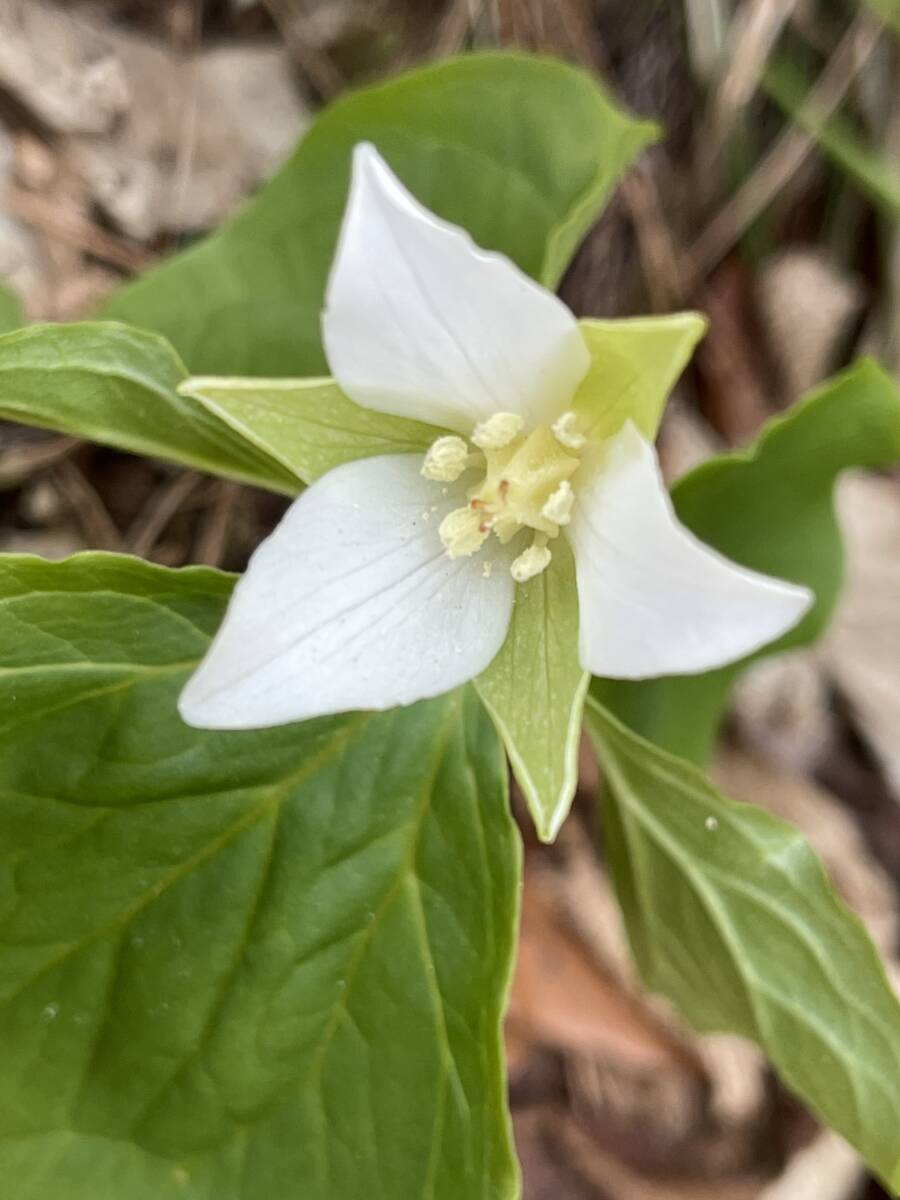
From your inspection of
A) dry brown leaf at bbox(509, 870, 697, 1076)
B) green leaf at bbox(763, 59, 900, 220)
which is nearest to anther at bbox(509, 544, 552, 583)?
dry brown leaf at bbox(509, 870, 697, 1076)

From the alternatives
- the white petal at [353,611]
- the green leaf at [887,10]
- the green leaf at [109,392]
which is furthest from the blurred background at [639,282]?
the white petal at [353,611]

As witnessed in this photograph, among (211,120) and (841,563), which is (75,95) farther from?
(841,563)

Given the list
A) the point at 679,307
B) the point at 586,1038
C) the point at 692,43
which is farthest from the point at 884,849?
the point at 692,43

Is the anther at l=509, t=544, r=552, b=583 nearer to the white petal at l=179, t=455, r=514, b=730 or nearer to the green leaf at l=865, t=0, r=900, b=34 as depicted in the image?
the white petal at l=179, t=455, r=514, b=730

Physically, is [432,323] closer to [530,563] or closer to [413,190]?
[530,563]

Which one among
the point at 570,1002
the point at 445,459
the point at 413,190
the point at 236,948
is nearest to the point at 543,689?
the point at 445,459
